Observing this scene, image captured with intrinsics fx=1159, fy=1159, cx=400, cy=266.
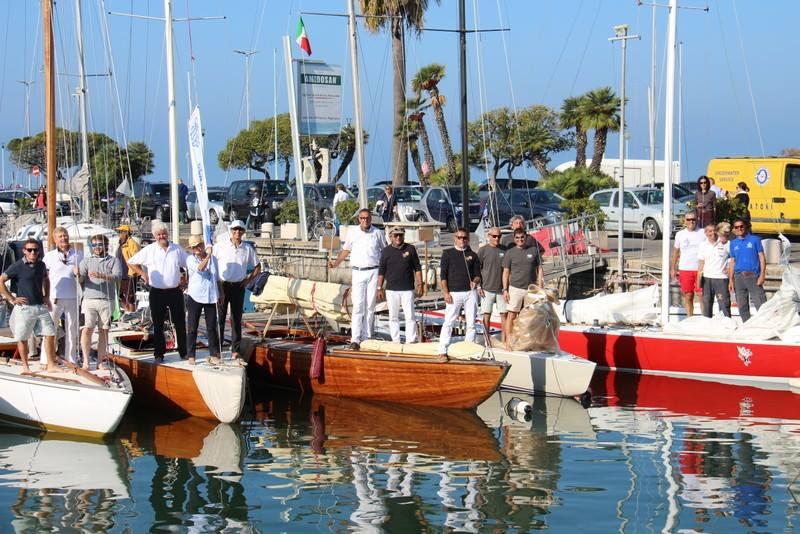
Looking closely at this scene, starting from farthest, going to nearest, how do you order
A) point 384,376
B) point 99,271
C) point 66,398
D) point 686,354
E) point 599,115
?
point 599,115 < point 686,354 < point 384,376 < point 99,271 < point 66,398

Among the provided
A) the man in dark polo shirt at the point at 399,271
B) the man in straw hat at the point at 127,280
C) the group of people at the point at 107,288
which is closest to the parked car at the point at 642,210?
the man in straw hat at the point at 127,280

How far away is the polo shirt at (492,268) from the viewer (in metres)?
15.6

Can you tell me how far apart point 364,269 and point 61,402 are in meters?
4.14

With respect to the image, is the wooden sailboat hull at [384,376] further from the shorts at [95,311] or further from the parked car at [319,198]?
the parked car at [319,198]

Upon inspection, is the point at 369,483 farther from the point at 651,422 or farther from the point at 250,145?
the point at 250,145

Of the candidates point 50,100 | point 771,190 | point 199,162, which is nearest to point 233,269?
point 199,162

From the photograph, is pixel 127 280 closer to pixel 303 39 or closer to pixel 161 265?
pixel 161 265

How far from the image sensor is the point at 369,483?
10.8m

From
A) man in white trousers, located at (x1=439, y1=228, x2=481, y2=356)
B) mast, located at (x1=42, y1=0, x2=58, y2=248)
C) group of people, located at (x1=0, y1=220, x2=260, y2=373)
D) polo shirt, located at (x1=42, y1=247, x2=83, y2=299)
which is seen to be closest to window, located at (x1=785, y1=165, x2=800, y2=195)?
man in white trousers, located at (x1=439, y1=228, x2=481, y2=356)

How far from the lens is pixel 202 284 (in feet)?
44.6

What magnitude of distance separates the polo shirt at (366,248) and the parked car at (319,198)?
1640 centimetres

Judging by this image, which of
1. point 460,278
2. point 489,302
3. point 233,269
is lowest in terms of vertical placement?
point 489,302

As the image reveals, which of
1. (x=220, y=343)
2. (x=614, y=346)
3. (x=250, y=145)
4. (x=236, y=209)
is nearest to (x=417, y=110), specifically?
(x=236, y=209)

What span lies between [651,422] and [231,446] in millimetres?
4866
